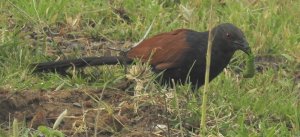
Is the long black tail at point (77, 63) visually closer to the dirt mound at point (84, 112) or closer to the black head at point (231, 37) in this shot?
the black head at point (231, 37)

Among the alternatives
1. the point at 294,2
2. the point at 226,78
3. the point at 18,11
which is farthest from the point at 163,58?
the point at 294,2

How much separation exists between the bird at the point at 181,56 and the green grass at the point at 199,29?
10 centimetres

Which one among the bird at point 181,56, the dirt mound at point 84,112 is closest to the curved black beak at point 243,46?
the bird at point 181,56

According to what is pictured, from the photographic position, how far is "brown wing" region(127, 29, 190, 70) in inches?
203

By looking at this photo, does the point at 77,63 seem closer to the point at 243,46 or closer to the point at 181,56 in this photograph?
the point at 181,56

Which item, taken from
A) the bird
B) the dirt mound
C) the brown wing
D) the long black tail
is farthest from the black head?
the dirt mound

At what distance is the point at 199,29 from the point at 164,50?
1229 millimetres

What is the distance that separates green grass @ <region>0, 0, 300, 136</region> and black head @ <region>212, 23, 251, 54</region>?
26cm

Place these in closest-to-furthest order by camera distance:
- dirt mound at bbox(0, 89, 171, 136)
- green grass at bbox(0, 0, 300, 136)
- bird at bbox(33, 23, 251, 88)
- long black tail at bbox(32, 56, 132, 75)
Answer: dirt mound at bbox(0, 89, 171, 136) < green grass at bbox(0, 0, 300, 136) < bird at bbox(33, 23, 251, 88) < long black tail at bbox(32, 56, 132, 75)

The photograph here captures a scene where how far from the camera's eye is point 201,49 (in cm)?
516

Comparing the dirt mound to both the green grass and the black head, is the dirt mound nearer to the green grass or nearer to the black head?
the green grass

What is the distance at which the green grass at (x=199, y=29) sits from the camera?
15.5 ft

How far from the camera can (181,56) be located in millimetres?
5137

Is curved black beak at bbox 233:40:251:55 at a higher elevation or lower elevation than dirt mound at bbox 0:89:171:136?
higher
